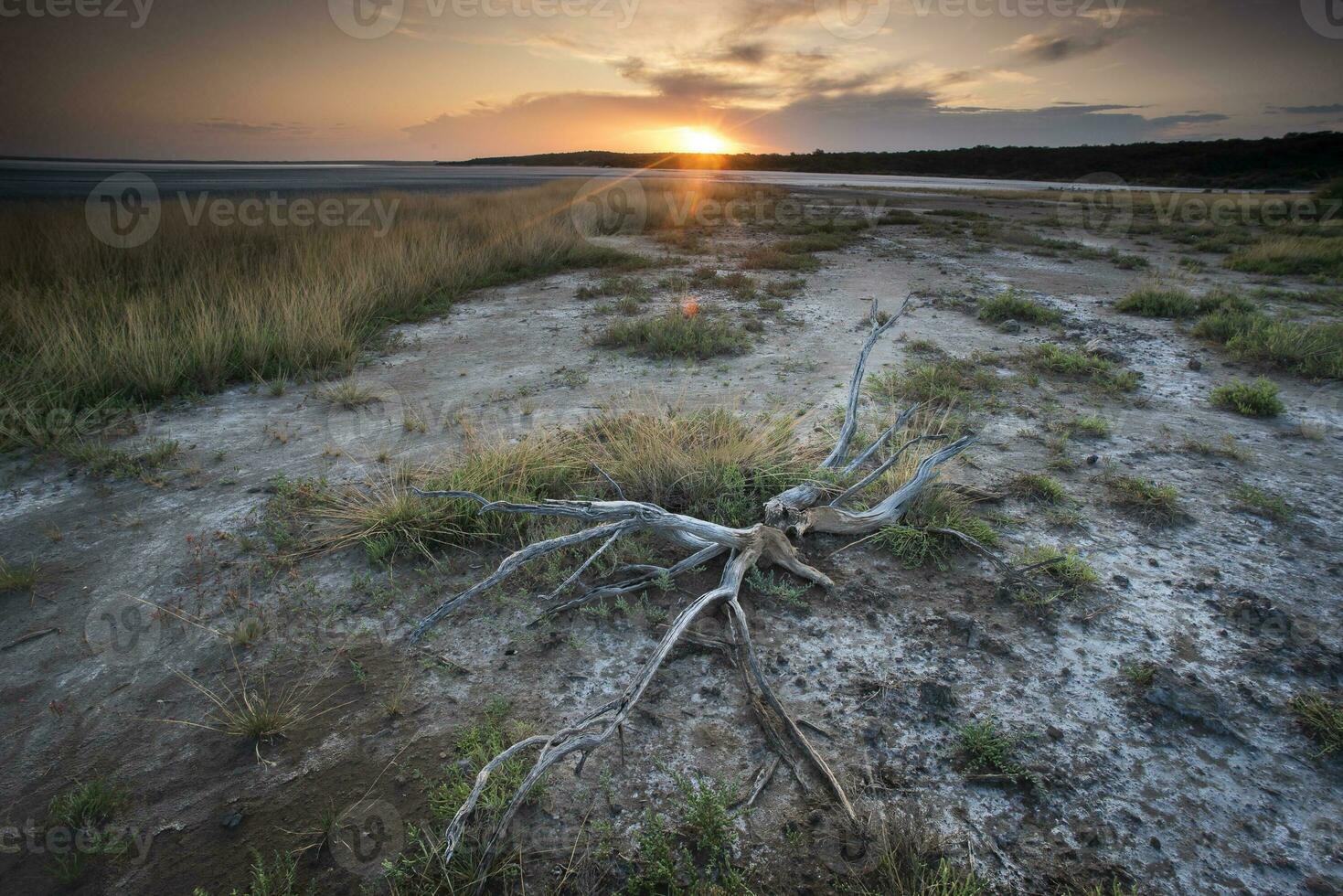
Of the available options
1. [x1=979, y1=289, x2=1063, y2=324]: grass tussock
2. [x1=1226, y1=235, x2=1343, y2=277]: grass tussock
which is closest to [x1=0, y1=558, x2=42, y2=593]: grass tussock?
[x1=979, y1=289, x2=1063, y2=324]: grass tussock

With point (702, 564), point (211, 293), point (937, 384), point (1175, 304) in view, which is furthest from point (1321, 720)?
point (211, 293)

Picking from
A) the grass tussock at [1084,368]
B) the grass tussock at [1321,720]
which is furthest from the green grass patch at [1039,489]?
the grass tussock at [1084,368]

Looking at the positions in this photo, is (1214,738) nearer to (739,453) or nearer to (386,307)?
(739,453)

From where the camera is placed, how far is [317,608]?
10.00 ft

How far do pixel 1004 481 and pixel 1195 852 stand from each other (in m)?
2.55

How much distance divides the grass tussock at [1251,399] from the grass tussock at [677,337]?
4491 mm

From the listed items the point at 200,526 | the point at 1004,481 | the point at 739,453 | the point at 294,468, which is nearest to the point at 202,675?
the point at 200,526

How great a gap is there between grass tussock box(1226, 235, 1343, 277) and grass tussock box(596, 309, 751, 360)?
36.0ft

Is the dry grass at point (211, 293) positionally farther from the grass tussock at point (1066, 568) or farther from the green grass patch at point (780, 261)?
the grass tussock at point (1066, 568)

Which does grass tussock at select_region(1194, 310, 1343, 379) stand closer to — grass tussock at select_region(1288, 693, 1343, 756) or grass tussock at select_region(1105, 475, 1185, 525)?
grass tussock at select_region(1105, 475, 1185, 525)

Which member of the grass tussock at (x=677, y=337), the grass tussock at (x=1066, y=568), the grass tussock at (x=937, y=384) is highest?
the grass tussock at (x=677, y=337)

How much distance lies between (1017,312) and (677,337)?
193 inches

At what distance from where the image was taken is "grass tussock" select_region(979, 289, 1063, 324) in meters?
8.13

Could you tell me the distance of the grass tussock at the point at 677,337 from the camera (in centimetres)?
695
